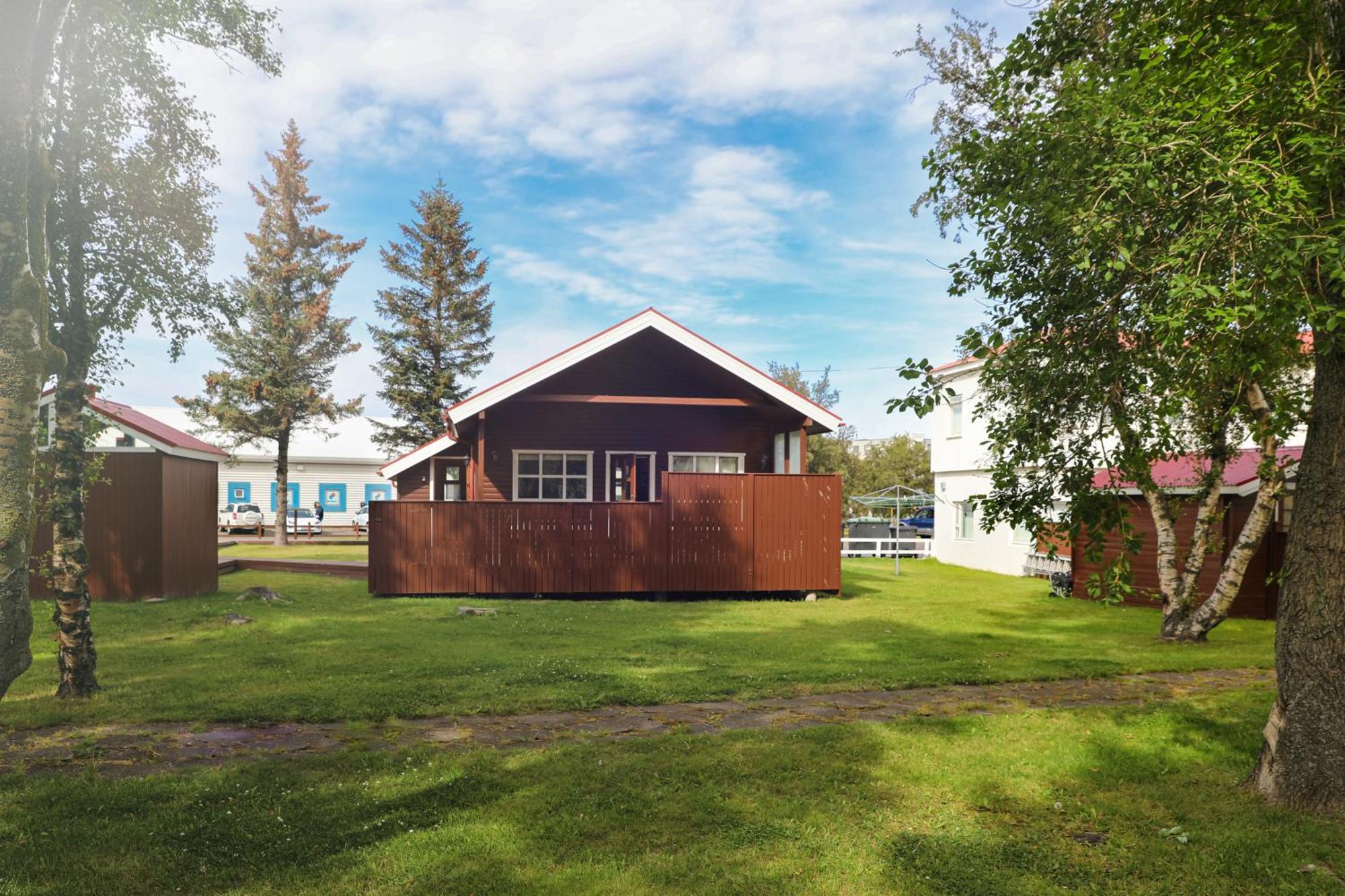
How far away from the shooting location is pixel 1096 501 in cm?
650

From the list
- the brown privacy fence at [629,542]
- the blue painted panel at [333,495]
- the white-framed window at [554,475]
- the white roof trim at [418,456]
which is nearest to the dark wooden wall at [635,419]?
the white-framed window at [554,475]

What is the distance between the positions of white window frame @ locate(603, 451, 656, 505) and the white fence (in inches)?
550

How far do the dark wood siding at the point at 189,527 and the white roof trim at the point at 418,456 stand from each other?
447 centimetres

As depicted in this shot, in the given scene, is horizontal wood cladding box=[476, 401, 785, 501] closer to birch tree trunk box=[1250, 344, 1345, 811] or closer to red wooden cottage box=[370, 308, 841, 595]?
red wooden cottage box=[370, 308, 841, 595]

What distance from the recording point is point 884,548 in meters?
34.2

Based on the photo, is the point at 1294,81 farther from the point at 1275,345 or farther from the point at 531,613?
the point at 531,613

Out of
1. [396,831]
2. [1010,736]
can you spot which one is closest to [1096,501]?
[1010,736]

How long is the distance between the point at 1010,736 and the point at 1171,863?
7.66ft

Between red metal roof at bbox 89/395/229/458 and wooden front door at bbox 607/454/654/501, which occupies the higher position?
red metal roof at bbox 89/395/229/458

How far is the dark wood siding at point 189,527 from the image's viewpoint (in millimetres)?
15445

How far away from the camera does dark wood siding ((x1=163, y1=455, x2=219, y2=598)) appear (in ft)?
50.7

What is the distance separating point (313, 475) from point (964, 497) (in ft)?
107

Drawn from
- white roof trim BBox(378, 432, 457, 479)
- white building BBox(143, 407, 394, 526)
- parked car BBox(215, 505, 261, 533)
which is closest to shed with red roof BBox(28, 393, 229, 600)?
white roof trim BBox(378, 432, 457, 479)

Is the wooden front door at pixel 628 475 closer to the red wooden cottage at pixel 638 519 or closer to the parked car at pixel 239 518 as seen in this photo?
the red wooden cottage at pixel 638 519
